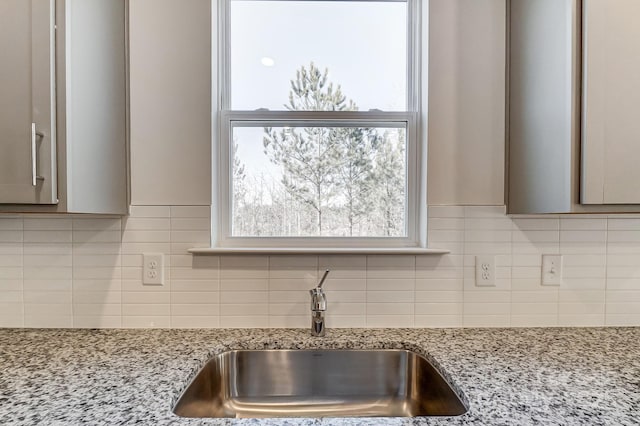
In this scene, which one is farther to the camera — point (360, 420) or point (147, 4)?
point (147, 4)

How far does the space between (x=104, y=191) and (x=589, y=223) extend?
173 cm

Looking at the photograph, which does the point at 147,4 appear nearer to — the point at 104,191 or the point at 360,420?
the point at 104,191

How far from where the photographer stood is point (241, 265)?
129cm

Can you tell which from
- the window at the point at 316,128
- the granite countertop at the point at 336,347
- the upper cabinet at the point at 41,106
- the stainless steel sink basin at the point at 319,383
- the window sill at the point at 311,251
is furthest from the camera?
the window at the point at 316,128

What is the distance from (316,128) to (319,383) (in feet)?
3.08

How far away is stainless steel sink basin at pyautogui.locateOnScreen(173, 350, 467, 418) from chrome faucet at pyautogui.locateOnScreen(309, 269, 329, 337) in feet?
0.23

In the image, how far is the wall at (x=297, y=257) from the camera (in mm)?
A: 1272

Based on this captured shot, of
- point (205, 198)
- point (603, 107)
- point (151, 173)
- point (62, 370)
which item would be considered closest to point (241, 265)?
point (205, 198)

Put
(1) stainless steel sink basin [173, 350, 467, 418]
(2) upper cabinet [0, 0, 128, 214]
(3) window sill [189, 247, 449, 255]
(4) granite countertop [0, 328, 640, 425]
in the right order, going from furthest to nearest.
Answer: (3) window sill [189, 247, 449, 255] < (1) stainless steel sink basin [173, 350, 467, 418] < (2) upper cabinet [0, 0, 128, 214] < (4) granite countertop [0, 328, 640, 425]

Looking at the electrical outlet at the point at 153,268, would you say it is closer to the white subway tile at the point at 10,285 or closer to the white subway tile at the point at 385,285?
the white subway tile at the point at 10,285

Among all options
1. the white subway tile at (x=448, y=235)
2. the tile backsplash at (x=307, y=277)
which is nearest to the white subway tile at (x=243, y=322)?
the tile backsplash at (x=307, y=277)

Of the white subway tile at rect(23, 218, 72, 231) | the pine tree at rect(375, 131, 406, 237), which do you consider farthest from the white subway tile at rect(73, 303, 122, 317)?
the pine tree at rect(375, 131, 406, 237)

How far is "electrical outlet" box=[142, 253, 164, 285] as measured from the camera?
1.28 meters

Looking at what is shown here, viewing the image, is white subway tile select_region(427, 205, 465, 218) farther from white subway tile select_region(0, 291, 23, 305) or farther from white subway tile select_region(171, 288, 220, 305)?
white subway tile select_region(0, 291, 23, 305)
